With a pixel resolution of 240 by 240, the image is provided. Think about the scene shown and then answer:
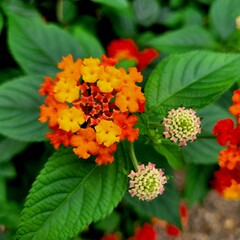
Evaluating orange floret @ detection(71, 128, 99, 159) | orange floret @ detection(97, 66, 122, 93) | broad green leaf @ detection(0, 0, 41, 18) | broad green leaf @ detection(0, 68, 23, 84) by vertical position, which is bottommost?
broad green leaf @ detection(0, 68, 23, 84)

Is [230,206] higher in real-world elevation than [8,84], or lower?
lower

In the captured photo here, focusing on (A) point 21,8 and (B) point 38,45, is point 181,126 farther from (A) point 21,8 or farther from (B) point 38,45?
(A) point 21,8

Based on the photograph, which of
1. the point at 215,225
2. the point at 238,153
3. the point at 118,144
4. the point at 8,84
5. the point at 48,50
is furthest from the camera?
the point at 215,225

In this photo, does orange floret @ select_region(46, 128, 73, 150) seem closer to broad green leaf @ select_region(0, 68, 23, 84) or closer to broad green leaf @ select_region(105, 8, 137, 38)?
broad green leaf @ select_region(0, 68, 23, 84)

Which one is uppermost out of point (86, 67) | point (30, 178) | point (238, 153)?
point (86, 67)

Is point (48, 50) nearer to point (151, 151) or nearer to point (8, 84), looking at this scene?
point (8, 84)

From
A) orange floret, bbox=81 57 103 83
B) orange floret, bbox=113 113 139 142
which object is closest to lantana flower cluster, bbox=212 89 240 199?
orange floret, bbox=113 113 139 142

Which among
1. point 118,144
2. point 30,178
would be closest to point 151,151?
point 118,144

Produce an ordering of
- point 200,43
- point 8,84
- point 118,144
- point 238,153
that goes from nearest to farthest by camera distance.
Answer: point 238,153 < point 118,144 < point 8,84 < point 200,43

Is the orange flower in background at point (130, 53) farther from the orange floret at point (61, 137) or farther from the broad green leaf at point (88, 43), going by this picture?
the orange floret at point (61, 137)
